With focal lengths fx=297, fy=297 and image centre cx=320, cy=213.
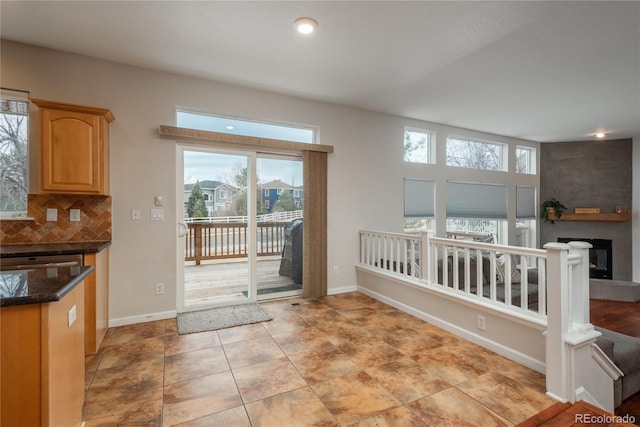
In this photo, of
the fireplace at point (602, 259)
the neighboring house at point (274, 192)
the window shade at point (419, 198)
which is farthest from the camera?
the fireplace at point (602, 259)

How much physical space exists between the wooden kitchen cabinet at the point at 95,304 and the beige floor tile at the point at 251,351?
110 centimetres

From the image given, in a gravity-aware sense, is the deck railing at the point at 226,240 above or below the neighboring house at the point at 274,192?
below

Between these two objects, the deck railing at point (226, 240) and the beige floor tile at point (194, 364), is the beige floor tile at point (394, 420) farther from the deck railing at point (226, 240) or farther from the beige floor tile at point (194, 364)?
the deck railing at point (226, 240)

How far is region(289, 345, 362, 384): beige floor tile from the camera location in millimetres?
2246

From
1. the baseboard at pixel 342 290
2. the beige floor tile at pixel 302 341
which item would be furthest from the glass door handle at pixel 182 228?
the baseboard at pixel 342 290

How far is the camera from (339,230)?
4445 millimetres

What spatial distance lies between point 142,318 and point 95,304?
2.61 ft

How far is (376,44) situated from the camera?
283 cm

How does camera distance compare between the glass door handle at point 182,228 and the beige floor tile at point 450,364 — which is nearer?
the beige floor tile at point 450,364

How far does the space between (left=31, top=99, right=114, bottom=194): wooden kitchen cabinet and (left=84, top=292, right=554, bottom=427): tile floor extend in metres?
1.52

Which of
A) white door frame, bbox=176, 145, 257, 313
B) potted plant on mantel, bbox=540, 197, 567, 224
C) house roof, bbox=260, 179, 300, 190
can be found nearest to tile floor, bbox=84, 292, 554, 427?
white door frame, bbox=176, 145, 257, 313

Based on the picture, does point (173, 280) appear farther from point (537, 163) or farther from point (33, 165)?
point (537, 163)

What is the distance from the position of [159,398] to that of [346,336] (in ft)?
5.35

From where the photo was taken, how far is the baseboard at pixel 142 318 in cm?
316
